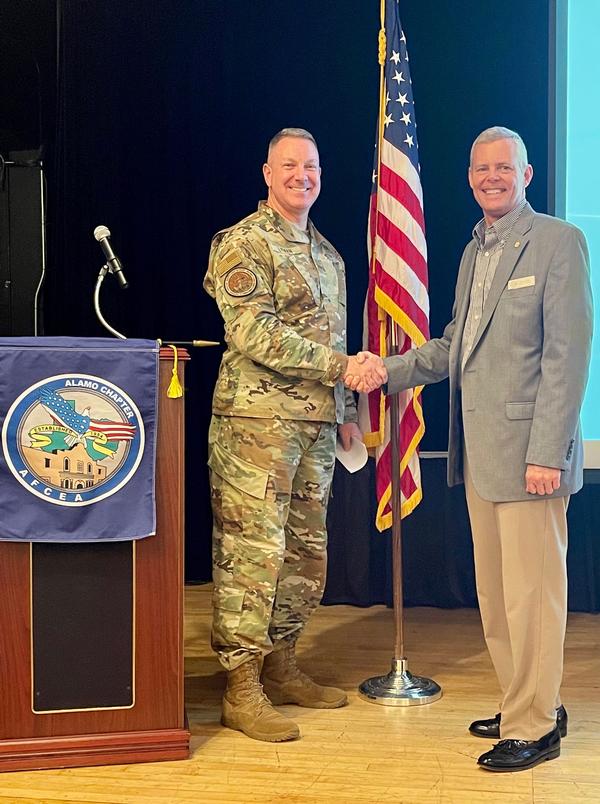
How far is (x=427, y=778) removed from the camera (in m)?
2.58

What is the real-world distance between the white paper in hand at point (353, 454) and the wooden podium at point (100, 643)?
2.57ft

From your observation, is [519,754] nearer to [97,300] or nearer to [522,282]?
[522,282]

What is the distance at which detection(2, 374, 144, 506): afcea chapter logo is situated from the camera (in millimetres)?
2584

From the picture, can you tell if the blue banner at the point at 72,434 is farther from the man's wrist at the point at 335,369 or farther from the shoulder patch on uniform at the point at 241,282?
the man's wrist at the point at 335,369

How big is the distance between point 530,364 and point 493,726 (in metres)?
1.05

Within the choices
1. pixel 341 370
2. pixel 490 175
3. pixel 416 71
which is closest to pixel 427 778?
pixel 341 370

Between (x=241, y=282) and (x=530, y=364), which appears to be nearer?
(x=530, y=364)

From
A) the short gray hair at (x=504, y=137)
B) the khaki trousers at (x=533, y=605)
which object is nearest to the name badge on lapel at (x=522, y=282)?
the short gray hair at (x=504, y=137)

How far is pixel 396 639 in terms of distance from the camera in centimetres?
338

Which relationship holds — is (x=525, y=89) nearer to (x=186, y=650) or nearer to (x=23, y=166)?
(x=23, y=166)

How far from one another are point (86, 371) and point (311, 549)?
102 cm

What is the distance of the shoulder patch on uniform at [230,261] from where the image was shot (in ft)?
9.91

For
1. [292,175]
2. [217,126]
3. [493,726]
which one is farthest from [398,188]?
[493,726]

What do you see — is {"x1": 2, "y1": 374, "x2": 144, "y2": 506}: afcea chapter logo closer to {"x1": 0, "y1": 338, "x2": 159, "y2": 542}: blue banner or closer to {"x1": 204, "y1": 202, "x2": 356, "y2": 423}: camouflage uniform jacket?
{"x1": 0, "y1": 338, "x2": 159, "y2": 542}: blue banner
